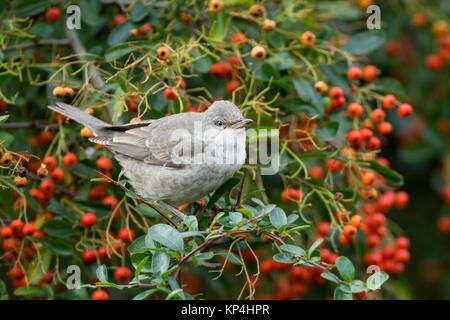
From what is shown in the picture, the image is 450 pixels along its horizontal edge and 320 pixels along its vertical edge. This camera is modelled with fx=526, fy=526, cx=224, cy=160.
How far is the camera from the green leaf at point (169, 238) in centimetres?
228

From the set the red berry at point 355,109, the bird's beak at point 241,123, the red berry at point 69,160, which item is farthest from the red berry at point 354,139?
the red berry at point 69,160

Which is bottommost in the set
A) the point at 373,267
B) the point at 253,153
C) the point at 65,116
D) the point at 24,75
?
the point at 373,267

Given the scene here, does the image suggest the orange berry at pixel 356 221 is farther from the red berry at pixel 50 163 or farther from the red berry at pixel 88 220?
the red berry at pixel 50 163

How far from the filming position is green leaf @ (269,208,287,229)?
2398mm

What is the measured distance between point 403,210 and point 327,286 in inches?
73.6

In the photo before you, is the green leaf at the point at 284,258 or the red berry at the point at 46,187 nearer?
the green leaf at the point at 284,258

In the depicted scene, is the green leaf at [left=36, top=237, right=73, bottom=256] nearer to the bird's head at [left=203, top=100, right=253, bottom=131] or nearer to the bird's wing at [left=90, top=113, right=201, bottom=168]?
the bird's wing at [left=90, top=113, right=201, bottom=168]

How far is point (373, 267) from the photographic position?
3439mm

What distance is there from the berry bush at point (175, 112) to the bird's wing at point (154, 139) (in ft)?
0.27

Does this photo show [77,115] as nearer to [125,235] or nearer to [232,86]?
[125,235]

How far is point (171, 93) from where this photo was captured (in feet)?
9.82

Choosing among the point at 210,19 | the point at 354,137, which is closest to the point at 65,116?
the point at 210,19

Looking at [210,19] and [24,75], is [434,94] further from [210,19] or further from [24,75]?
[24,75]

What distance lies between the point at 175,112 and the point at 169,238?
1083 millimetres
